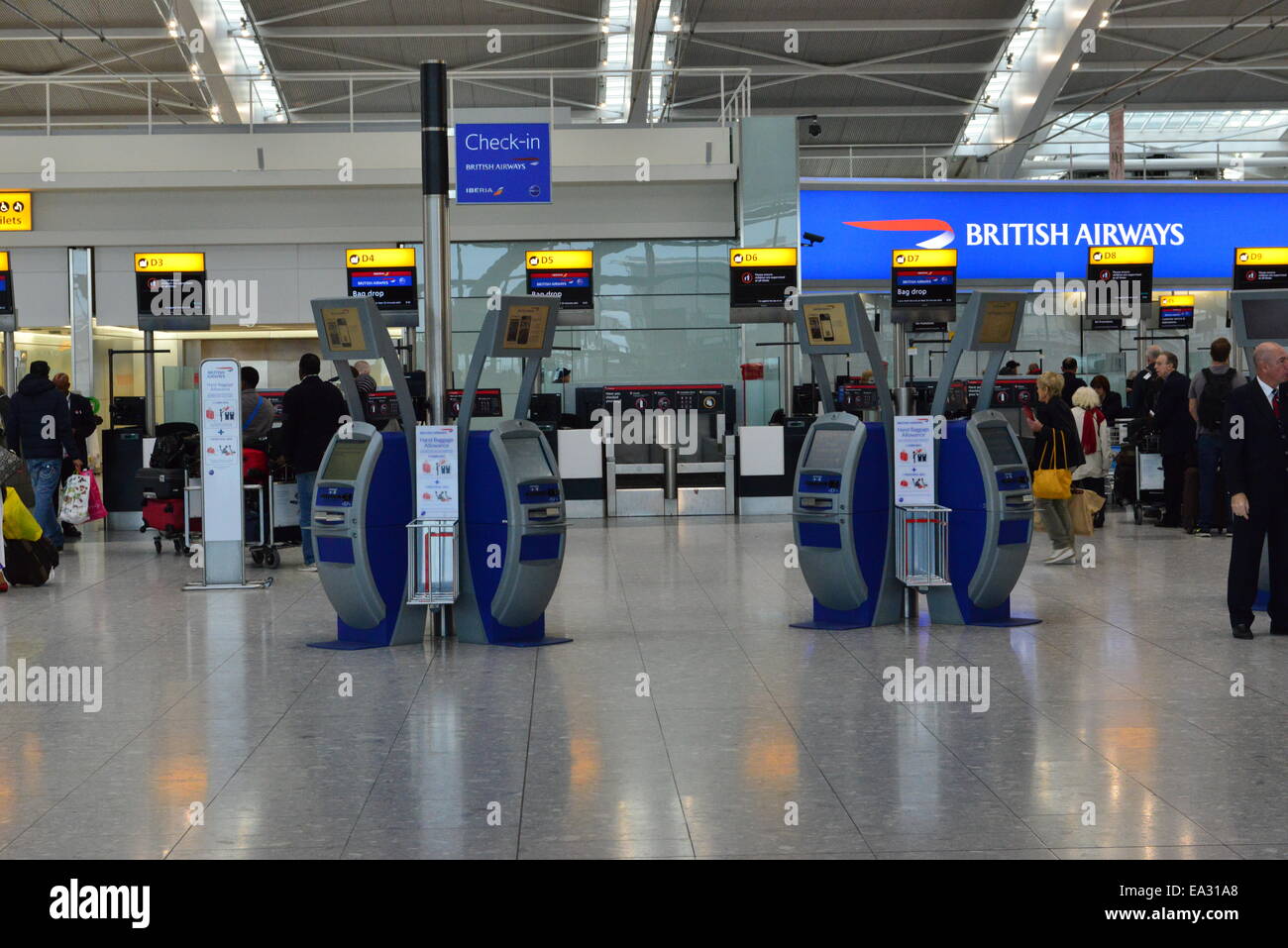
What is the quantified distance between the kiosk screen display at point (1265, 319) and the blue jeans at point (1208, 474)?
400 centimetres

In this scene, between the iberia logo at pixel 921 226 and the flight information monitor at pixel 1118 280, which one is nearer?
the flight information monitor at pixel 1118 280

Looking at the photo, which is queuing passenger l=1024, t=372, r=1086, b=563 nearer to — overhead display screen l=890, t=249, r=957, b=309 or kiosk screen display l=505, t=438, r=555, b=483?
kiosk screen display l=505, t=438, r=555, b=483

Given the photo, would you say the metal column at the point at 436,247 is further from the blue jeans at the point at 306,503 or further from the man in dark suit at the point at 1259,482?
the man in dark suit at the point at 1259,482

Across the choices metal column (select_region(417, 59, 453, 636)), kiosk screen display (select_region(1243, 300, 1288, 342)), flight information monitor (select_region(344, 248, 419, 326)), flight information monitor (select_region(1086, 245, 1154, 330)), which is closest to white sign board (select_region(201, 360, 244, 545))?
metal column (select_region(417, 59, 453, 636))

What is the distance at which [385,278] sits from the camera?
16.5 m

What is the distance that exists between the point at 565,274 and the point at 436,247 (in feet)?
33.5

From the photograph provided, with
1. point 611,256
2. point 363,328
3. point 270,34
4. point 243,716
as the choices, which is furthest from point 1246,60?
point 243,716

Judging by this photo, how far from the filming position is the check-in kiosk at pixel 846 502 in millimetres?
7582

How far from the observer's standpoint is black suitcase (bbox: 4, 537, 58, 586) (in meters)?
9.78

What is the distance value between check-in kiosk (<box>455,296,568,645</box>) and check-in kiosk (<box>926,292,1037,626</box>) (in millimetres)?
2147

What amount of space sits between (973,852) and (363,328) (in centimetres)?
452

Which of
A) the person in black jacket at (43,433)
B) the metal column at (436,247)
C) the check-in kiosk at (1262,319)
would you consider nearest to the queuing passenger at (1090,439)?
the check-in kiosk at (1262,319)
